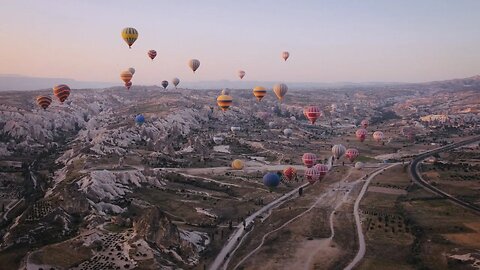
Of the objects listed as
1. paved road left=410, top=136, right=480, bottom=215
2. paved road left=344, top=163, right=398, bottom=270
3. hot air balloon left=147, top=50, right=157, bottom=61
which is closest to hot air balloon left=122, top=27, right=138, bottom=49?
hot air balloon left=147, top=50, right=157, bottom=61

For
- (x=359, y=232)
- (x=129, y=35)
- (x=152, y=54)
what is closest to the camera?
(x=359, y=232)

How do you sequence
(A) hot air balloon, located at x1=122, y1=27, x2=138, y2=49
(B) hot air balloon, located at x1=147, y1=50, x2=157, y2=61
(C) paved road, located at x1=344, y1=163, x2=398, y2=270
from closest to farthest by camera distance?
(C) paved road, located at x1=344, y1=163, x2=398, y2=270
(A) hot air balloon, located at x1=122, y1=27, x2=138, y2=49
(B) hot air balloon, located at x1=147, y1=50, x2=157, y2=61

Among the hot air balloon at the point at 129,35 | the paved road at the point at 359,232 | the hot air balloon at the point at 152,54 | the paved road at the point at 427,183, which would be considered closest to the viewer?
the paved road at the point at 359,232

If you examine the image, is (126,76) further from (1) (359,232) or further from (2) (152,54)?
(1) (359,232)

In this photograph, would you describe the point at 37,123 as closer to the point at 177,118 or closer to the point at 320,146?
the point at 177,118

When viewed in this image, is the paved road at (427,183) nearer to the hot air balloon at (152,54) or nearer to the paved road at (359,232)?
the paved road at (359,232)

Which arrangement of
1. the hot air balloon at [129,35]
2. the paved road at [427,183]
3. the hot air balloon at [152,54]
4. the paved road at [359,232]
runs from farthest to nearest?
the hot air balloon at [152,54] → the hot air balloon at [129,35] → the paved road at [427,183] → the paved road at [359,232]

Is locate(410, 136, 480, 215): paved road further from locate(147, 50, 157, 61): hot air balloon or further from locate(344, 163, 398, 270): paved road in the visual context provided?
locate(147, 50, 157, 61): hot air balloon

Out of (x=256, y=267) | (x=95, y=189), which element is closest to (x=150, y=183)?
(x=95, y=189)

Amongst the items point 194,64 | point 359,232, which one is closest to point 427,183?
point 359,232

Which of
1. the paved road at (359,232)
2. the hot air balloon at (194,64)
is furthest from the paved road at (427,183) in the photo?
the hot air balloon at (194,64)
